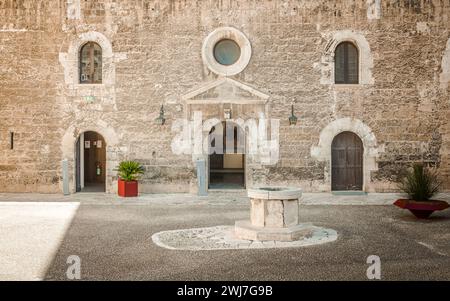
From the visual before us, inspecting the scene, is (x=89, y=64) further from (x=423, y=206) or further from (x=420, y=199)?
(x=423, y=206)

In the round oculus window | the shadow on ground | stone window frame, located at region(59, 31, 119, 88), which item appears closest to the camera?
the shadow on ground

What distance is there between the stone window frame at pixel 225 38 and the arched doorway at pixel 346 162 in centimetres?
353

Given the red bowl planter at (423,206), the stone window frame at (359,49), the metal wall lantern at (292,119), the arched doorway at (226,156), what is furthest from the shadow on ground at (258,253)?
the stone window frame at (359,49)

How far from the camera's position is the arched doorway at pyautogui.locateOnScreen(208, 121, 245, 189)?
1499 cm

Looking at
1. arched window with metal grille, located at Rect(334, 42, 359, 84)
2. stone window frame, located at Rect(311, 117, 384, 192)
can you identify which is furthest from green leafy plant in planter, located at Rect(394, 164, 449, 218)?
arched window with metal grille, located at Rect(334, 42, 359, 84)

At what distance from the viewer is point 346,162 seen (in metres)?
→ 14.3

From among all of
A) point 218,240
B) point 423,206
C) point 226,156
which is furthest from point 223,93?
point 218,240

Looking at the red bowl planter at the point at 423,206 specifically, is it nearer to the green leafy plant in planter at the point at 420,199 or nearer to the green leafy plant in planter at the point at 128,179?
the green leafy plant in planter at the point at 420,199

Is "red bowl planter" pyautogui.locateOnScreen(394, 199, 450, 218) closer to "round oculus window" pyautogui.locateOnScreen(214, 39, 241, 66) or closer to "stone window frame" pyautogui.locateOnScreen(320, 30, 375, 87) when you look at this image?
"stone window frame" pyautogui.locateOnScreen(320, 30, 375, 87)

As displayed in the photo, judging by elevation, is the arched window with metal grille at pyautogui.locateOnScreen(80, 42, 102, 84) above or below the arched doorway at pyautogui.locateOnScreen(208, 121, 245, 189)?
above

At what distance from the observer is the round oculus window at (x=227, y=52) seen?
14336 mm

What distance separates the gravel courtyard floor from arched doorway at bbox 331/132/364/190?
196 centimetres

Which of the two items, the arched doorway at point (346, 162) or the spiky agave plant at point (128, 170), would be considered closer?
the spiky agave plant at point (128, 170)
